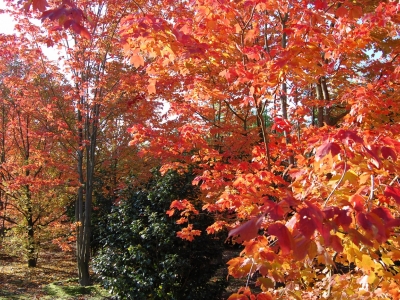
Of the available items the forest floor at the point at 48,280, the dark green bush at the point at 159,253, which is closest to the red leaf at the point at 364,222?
the dark green bush at the point at 159,253

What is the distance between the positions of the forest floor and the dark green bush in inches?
56.1

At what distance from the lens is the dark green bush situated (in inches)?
249

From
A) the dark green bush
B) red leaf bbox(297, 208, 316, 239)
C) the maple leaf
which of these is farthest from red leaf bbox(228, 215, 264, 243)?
the dark green bush

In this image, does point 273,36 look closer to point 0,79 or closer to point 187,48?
Result: point 187,48

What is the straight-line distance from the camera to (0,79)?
11.8 meters

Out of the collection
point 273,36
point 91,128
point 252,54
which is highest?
point 273,36

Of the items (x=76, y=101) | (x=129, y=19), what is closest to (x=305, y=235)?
(x=129, y=19)

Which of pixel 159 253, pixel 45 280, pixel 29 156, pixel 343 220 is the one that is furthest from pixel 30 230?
pixel 343 220

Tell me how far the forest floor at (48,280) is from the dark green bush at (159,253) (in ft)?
4.68

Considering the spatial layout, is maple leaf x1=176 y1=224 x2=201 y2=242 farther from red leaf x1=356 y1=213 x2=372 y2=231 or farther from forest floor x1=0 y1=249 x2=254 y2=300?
red leaf x1=356 y1=213 x2=372 y2=231

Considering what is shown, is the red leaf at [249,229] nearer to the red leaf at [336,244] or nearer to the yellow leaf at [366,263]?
the red leaf at [336,244]

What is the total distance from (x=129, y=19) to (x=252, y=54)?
1232 mm

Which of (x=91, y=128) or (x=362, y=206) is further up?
(x=91, y=128)

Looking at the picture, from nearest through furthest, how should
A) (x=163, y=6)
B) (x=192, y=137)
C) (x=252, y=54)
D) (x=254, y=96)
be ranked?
(x=252, y=54), (x=254, y=96), (x=192, y=137), (x=163, y=6)
